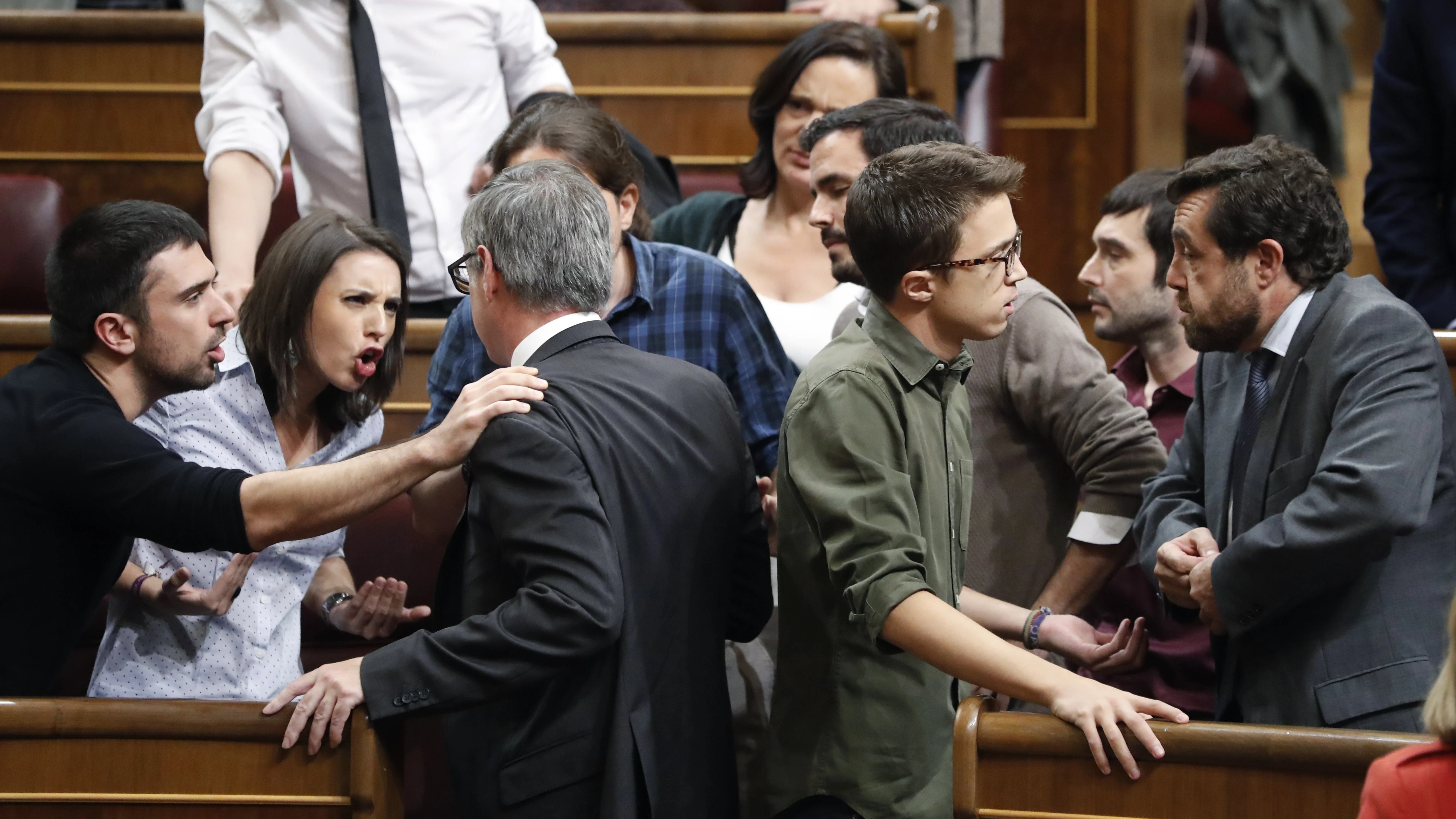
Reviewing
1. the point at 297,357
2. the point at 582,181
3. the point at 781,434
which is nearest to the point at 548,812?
the point at 781,434

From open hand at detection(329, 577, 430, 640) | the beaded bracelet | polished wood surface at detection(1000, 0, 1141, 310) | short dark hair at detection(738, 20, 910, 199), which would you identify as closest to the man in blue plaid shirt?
open hand at detection(329, 577, 430, 640)

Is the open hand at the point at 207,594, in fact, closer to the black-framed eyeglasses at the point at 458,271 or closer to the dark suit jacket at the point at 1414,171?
the black-framed eyeglasses at the point at 458,271

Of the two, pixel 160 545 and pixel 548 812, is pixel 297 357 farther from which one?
pixel 548 812

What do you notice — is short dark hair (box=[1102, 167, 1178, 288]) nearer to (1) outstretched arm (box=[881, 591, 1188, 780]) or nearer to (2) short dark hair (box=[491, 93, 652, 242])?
(2) short dark hair (box=[491, 93, 652, 242])

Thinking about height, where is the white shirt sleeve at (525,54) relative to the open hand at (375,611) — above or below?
above

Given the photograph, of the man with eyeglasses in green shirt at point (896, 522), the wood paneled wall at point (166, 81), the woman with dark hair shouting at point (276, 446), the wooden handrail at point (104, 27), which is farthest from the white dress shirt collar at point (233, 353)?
the wooden handrail at point (104, 27)

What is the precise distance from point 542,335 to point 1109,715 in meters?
0.77

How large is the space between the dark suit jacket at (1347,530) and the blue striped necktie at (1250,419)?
2 centimetres

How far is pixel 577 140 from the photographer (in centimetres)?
217

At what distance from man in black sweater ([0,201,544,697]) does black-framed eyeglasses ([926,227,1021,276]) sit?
0.52m

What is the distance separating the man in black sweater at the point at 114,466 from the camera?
1.72 meters

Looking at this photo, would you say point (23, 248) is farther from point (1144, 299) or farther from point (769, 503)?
point (1144, 299)

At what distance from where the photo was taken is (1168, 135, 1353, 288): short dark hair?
1.71m

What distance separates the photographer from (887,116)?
222 cm
